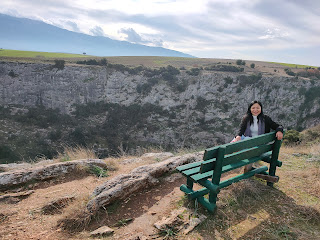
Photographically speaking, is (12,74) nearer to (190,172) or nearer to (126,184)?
(126,184)

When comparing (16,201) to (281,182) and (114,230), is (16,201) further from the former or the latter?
(281,182)

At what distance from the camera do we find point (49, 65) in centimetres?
3644

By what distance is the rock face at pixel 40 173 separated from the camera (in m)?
4.63

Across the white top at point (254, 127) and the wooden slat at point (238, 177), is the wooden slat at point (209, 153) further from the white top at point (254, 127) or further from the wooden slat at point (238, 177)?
the white top at point (254, 127)

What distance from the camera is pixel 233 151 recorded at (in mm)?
3143

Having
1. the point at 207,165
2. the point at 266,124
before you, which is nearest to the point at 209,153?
the point at 207,165

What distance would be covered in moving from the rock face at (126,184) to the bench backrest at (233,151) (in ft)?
5.09

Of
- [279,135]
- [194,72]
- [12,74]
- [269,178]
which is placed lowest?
[269,178]

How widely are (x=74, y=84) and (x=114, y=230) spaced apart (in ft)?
121

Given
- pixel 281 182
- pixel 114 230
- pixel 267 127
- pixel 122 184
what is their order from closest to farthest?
pixel 114 230 < pixel 122 184 < pixel 267 127 < pixel 281 182

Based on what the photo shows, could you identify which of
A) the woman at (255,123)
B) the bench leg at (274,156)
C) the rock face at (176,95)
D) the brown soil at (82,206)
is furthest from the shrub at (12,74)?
the bench leg at (274,156)

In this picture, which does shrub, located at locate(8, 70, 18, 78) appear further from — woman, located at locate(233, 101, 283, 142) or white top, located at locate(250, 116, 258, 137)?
white top, located at locate(250, 116, 258, 137)

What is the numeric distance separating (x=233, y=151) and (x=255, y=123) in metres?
1.33

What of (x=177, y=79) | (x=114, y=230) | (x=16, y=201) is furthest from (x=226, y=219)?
(x=177, y=79)
